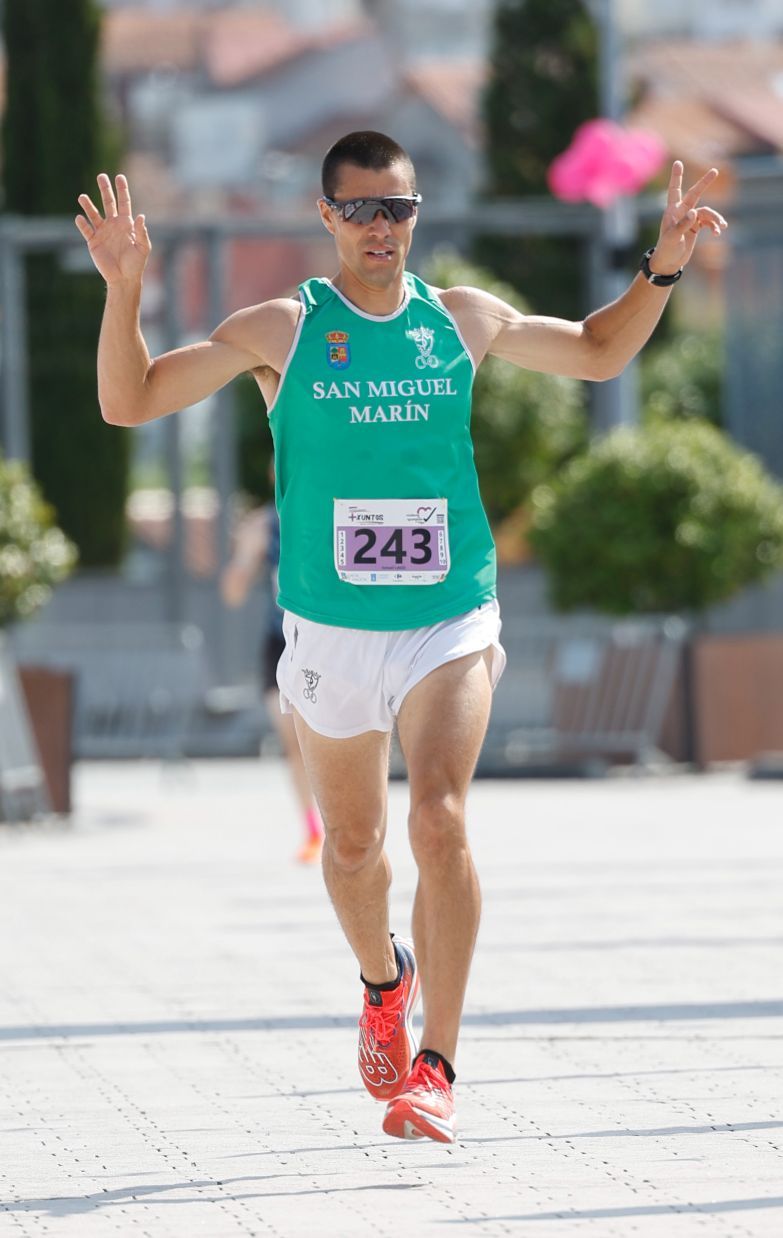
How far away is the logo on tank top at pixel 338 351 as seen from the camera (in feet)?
20.2

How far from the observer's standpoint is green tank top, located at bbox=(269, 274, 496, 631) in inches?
242

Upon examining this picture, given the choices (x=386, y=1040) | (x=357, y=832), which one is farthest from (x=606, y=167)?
(x=386, y=1040)

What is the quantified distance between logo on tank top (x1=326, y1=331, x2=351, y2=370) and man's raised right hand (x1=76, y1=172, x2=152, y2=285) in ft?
1.40

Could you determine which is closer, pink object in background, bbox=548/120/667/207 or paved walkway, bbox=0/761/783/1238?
paved walkway, bbox=0/761/783/1238

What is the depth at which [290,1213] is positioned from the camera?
17.4 feet

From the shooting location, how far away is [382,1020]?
6.29m

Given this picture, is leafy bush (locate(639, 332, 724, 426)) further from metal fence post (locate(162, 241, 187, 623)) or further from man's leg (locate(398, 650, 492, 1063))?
man's leg (locate(398, 650, 492, 1063))

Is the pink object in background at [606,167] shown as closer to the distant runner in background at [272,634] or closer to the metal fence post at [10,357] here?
the metal fence post at [10,357]

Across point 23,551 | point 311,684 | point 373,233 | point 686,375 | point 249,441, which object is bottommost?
point 249,441

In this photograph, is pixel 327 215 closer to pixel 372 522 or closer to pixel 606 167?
pixel 372 522

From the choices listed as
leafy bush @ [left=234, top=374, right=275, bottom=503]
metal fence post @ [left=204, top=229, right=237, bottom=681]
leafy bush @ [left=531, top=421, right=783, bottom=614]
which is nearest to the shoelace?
leafy bush @ [left=531, top=421, right=783, bottom=614]

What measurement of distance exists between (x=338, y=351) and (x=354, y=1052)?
6.81ft

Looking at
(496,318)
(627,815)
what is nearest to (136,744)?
(627,815)

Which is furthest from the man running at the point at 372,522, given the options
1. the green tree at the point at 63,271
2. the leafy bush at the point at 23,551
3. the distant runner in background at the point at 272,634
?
the green tree at the point at 63,271
